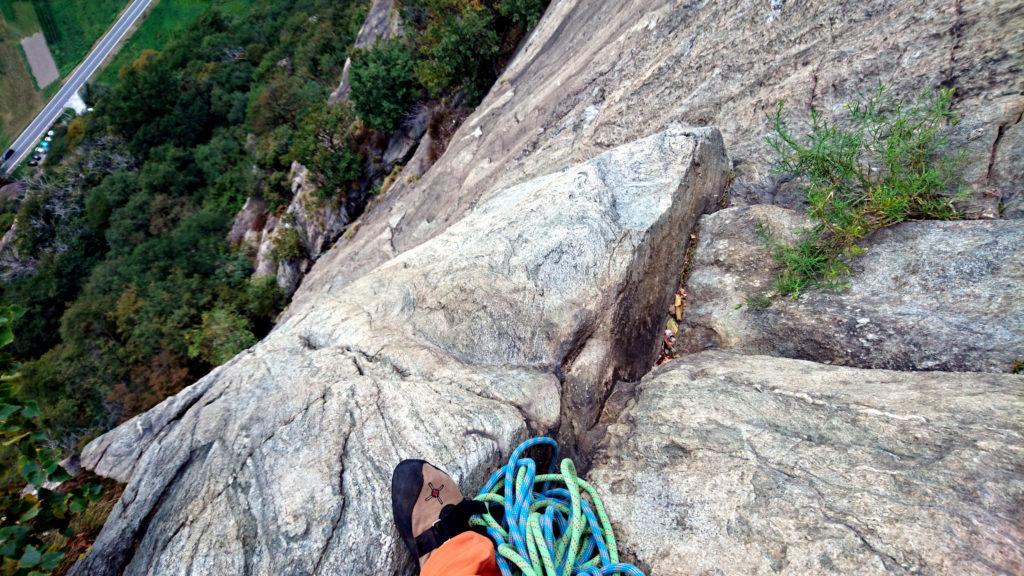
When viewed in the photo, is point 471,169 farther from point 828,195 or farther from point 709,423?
point 709,423

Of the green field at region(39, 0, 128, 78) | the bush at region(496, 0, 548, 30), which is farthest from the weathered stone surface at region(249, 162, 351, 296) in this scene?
the green field at region(39, 0, 128, 78)

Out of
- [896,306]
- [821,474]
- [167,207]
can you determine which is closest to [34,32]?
[167,207]

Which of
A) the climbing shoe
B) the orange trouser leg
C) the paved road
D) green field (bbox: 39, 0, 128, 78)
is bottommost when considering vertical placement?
the orange trouser leg

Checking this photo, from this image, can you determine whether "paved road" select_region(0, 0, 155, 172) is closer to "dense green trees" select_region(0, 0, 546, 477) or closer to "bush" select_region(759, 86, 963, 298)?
"dense green trees" select_region(0, 0, 546, 477)

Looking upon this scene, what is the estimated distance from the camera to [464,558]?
2885mm

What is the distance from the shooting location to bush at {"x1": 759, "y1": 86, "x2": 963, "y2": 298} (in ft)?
13.7

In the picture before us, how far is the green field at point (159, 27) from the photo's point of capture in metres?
59.5

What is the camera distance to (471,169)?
1046cm

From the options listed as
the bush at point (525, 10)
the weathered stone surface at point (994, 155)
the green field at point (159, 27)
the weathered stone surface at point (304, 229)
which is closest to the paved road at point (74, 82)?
the green field at point (159, 27)

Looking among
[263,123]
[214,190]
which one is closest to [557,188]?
[263,123]

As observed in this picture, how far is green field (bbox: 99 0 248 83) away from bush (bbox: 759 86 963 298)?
234 ft

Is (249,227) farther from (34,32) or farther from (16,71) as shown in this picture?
(34,32)

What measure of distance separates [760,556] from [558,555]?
114cm

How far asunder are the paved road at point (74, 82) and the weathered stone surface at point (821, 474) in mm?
→ 78573
